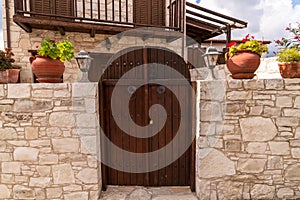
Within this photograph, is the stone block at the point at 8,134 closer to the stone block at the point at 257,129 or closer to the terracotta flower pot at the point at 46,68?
the terracotta flower pot at the point at 46,68

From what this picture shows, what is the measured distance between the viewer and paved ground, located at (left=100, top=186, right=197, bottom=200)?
2851 mm

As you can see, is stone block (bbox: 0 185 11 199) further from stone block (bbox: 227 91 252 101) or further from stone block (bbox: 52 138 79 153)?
stone block (bbox: 227 91 252 101)

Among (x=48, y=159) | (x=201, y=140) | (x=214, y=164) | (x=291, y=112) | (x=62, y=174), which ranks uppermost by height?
(x=291, y=112)

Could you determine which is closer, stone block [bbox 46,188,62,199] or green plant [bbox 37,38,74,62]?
green plant [bbox 37,38,74,62]

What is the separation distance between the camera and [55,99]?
2539mm

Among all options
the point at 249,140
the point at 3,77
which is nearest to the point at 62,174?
the point at 3,77

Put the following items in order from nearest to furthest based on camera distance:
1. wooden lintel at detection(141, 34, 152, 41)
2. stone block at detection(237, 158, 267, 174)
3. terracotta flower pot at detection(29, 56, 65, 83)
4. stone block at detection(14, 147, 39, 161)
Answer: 1. terracotta flower pot at detection(29, 56, 65, 83)
2. stone block at detection(14, 147, 39, 161)
3. stone block at detection(237, 158, 267, 174)
4. wooden lintel at detection(141, 34, 152, 41)

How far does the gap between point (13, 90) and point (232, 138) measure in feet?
9.95

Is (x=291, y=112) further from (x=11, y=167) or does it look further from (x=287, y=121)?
(x=11, y=167)

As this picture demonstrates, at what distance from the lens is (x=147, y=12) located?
5.16 metres

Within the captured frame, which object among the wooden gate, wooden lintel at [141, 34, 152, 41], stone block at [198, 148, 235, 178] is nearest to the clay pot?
the wooden gate

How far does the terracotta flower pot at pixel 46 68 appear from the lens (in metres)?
2.50

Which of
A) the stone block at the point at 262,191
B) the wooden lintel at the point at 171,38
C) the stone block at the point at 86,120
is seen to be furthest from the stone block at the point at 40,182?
the wooden lintel at the point at 171,38

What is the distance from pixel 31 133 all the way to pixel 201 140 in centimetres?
234
